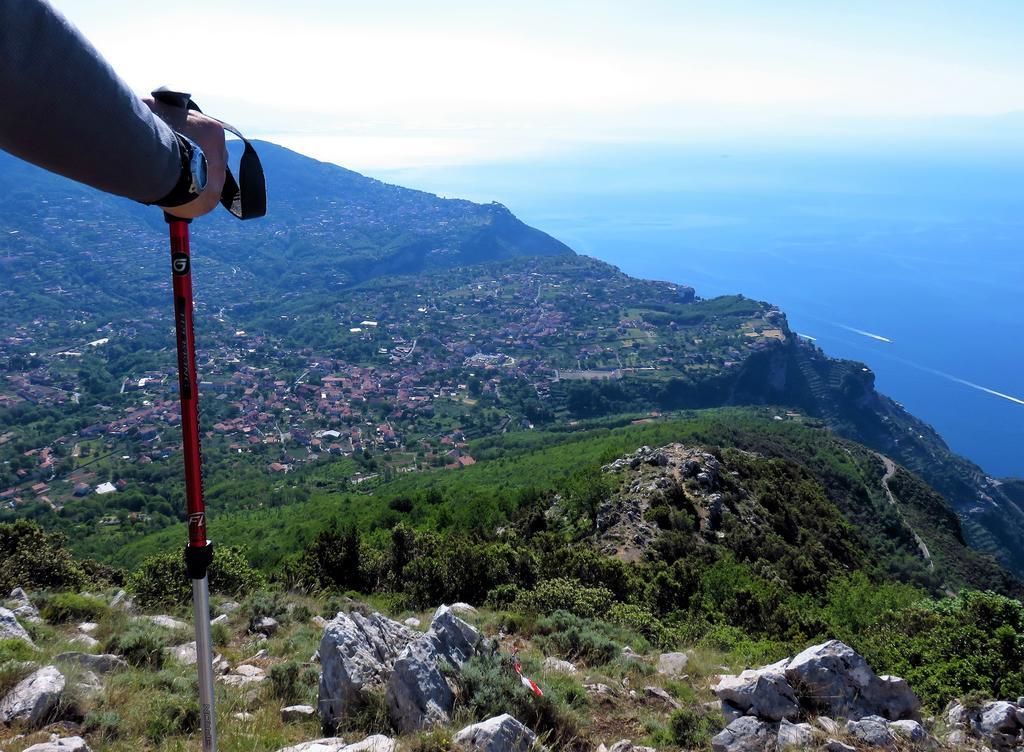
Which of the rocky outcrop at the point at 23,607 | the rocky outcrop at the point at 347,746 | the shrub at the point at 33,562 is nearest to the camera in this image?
the rocky outcrop at the point at 347,746

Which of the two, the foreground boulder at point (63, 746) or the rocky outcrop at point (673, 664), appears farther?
the rocky outcrop at point (673, 664)

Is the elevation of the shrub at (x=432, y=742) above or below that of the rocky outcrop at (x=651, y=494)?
above

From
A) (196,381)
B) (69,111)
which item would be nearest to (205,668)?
(196,381)

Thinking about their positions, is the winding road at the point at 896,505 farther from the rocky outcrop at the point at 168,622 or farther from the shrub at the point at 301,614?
the rocky outcrop at the point at 168,622

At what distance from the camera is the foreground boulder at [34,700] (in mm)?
3199

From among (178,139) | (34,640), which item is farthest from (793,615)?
(178,139)

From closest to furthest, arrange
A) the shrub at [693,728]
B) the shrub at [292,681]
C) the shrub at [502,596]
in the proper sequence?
1. the shrub at [693,728]
2. the shrub at [292,681]
3. the shrub at [502,596]

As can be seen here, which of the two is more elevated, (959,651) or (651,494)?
(959,651)

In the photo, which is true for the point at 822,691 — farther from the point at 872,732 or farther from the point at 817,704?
the point at 872,732

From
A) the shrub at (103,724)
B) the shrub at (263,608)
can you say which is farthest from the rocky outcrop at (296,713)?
the shrub at (263,608)

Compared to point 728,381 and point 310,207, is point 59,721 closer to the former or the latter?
point 728,381

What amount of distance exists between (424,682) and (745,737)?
1949mm

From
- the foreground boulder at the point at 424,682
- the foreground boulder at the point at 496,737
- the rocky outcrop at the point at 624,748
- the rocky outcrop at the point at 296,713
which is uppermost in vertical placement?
the foreground boulder at the point at 496,737

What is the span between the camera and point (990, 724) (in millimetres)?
4184
